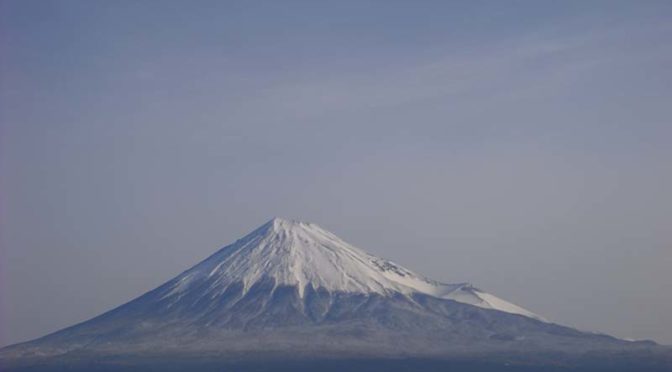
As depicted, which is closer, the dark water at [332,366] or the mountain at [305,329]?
the dark water at [332,366]

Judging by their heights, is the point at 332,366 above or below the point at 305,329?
below

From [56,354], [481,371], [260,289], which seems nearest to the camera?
[481,371]

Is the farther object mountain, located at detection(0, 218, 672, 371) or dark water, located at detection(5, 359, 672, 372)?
mountain, located at detection(0, 218, 672, 371)

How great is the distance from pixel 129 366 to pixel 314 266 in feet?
170

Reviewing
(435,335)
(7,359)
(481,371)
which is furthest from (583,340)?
(7,359)

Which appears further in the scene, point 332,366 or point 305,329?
point 305,329

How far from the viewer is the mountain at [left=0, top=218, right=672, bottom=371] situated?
16212 centimetres

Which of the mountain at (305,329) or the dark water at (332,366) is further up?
the mountain at (305,329)

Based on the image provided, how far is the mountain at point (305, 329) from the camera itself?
6383 inches

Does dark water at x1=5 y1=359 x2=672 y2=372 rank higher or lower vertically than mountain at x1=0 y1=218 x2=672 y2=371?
lower

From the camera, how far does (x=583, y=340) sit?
180 metres

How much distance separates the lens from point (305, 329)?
176 metres

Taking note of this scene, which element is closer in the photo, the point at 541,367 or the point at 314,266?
the point at 541,367

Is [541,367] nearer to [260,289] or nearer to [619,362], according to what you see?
[619,362]
